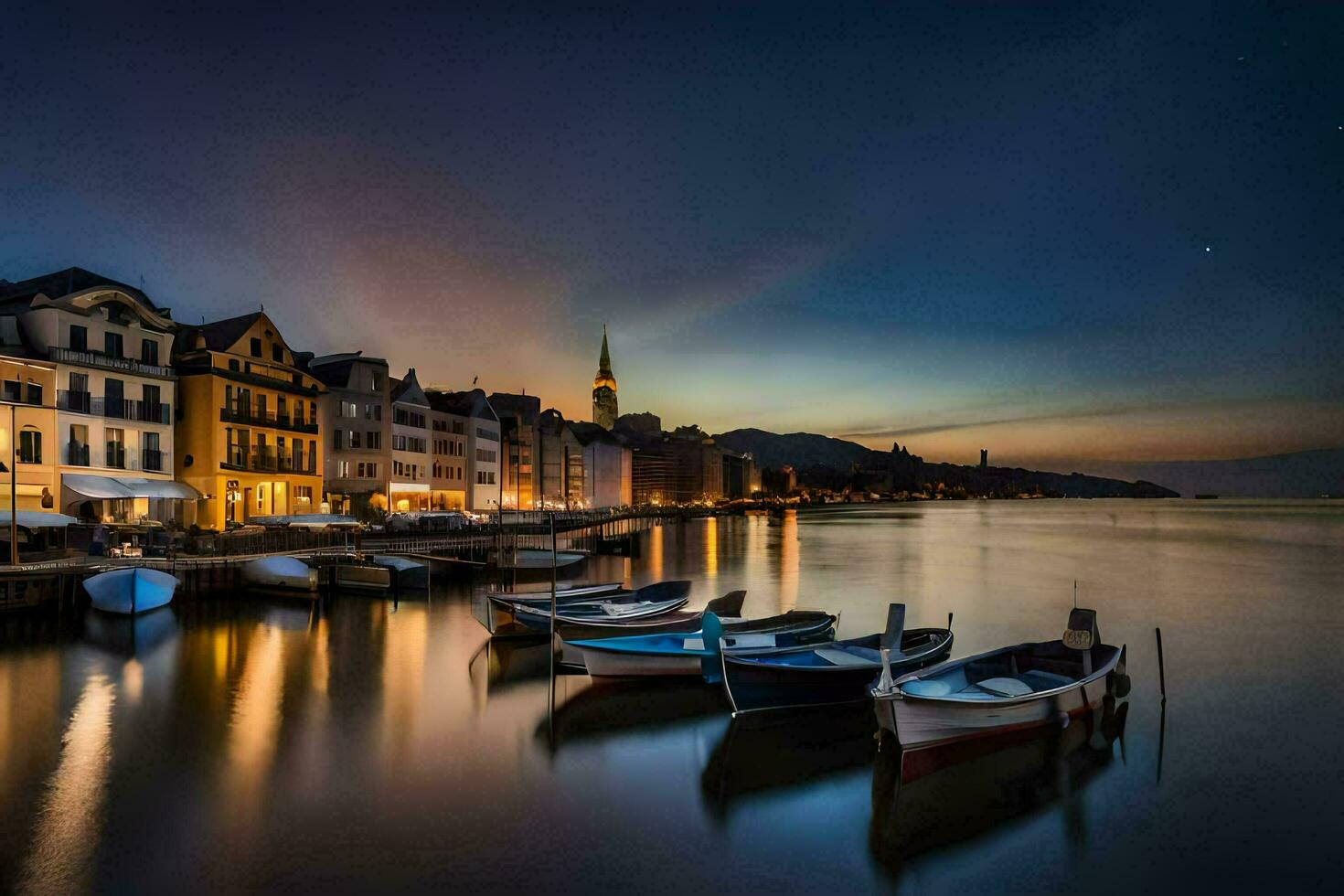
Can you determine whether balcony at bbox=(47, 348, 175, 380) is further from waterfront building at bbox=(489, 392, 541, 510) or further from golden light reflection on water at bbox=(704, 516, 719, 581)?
waterfront building at bbox=(489, 392, 541, 510)

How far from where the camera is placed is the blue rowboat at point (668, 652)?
20.4 metres

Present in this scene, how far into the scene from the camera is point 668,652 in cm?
2086

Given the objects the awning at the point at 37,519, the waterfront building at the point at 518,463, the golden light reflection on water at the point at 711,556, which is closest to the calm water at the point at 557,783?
the awning at the point at 37,519

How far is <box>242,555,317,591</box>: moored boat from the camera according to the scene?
36406 mm

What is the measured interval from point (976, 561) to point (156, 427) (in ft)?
217

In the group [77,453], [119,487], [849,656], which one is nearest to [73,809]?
[849,656]

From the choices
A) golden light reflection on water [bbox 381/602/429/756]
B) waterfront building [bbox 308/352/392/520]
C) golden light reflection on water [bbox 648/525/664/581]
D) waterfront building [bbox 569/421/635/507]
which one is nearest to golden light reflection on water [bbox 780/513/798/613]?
golden light reflection on water [bbox 648/525/664/581]

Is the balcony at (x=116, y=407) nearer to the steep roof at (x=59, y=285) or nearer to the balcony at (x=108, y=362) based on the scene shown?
the balcony at (x=108, y=362)

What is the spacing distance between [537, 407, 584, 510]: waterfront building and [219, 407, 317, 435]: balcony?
4869 cm

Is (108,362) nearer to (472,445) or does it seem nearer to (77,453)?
(77,453)

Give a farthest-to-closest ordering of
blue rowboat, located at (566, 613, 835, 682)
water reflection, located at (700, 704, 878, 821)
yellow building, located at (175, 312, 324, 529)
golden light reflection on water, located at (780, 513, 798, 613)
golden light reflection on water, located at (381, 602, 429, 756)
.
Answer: yellow building, located at (175, 312, 324, 529)
golden light reflection on water, located at (780, 513, 798, 613)
blue rowboat, located at (566, 613, 835, 682)
golden light reflection on water, located at (381, 602, 429, 756)
water reflection, located at (700, 704, 878, 821)

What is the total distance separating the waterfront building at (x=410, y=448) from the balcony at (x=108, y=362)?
65.3 ft

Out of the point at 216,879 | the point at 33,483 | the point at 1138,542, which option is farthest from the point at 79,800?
the point at 1138,542

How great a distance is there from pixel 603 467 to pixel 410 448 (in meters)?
76.0
